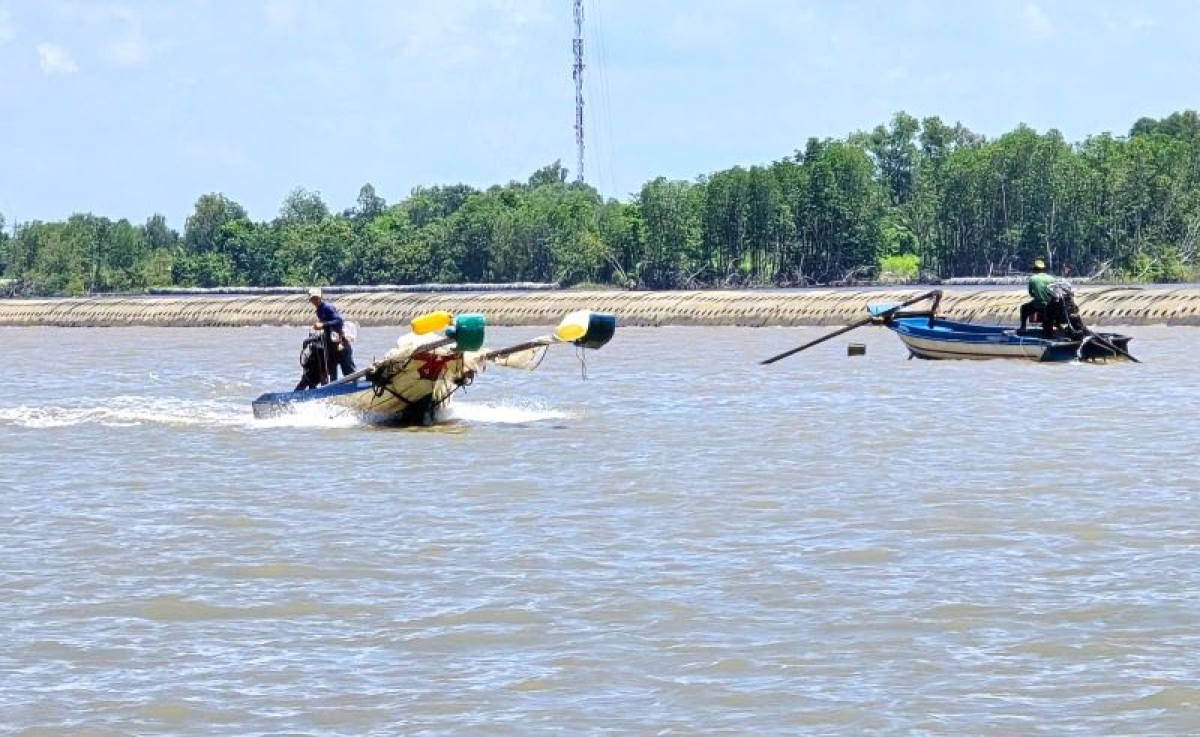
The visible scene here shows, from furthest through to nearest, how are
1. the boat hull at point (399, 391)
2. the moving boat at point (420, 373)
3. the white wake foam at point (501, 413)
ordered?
the white wake foam at point (501, 413), the boat hull at point (399, 391), the moving boat at point (420, 373)

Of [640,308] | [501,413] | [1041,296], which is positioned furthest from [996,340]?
[640,308]

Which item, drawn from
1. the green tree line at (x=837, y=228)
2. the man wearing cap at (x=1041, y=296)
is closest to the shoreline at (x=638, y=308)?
the man wearing cap at (x=1041, y=296)

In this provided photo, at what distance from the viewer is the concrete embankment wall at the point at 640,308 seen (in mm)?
62375

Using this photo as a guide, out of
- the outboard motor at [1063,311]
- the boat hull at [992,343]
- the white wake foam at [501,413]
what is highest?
the outboard motor at [1063,311]

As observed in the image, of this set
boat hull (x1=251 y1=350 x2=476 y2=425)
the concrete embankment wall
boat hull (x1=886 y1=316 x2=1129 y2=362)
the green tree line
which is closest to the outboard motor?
boat hull (x1=886 y1=316 x2=1129 y2=362)

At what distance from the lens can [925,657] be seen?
38.7 ft

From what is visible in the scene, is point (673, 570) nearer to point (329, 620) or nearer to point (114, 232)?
point (329, 620)

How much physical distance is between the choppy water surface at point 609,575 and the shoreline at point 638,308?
33847 mm

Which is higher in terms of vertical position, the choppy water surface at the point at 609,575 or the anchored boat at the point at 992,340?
the anchored boat at the point at 992,340

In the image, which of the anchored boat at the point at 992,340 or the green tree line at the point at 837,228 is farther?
the green tree line at the point at 837,228

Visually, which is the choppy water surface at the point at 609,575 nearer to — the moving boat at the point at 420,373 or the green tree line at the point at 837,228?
the moving boat at the point at 420,373

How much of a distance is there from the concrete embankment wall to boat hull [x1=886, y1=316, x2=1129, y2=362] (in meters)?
19.2

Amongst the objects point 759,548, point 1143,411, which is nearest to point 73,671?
point 759,548

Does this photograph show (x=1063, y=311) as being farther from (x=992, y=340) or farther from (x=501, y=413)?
(x=501, y=413)
